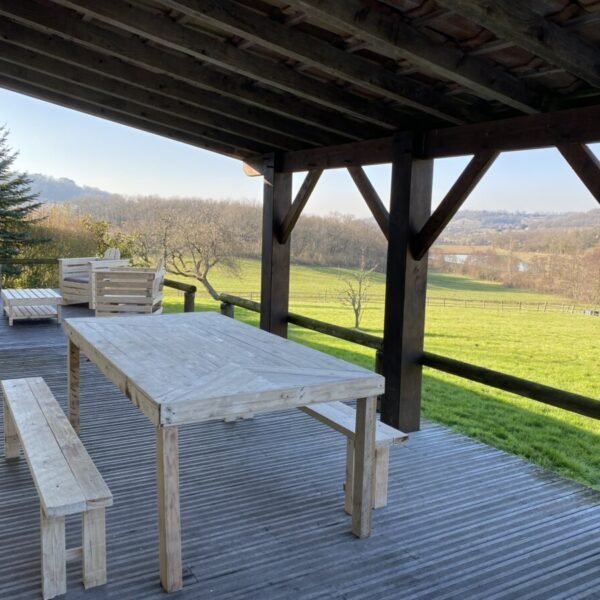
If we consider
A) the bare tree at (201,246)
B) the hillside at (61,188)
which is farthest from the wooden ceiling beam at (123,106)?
the hillside at (61,188)

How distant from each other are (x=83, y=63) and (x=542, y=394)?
3873 millimetres

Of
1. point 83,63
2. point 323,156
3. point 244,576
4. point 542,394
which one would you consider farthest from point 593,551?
point 83,63

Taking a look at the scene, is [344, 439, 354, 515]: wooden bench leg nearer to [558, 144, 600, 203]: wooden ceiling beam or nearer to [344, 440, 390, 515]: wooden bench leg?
[344, 440, 390, 515]: wooden bench leg

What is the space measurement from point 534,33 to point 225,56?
183 cm

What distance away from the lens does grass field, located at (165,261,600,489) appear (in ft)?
20.6

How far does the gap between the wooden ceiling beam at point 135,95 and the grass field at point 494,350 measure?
11.3ft

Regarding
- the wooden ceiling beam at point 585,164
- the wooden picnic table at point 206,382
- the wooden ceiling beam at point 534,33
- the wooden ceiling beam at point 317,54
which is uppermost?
the wooden ceiling beam at point 317,54

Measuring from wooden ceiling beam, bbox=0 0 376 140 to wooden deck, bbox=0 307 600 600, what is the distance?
238 cm

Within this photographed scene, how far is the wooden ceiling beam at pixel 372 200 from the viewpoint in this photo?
13.8 ft

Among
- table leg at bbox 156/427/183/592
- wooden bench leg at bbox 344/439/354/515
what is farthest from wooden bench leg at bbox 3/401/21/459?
wooden bench leg at bbox 344/439/354/515

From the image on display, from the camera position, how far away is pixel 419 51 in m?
2.65

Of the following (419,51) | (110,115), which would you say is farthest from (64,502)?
(110,115)

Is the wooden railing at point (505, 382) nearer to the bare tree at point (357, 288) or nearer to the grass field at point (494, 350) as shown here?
the grass field at point (494, 350)

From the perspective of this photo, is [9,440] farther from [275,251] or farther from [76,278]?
[76,278]
